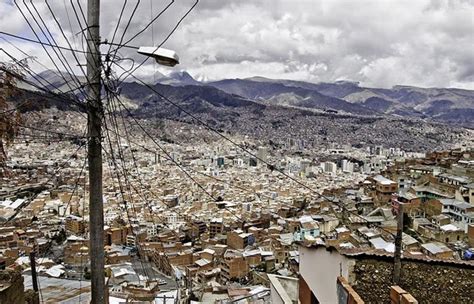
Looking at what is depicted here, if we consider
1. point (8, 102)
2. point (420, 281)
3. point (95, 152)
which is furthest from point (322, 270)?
point (8, 102)

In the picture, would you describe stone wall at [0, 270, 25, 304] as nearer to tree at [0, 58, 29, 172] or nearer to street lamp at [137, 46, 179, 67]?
tree at [0, 58, 29, 172]

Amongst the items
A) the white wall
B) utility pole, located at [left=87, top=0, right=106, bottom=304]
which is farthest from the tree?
the white wall

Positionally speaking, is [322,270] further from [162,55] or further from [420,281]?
[162,55]

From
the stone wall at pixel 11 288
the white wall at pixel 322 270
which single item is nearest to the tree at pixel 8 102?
the stone wall at pixel 11 288

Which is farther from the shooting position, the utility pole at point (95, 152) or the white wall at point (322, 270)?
the white wall at point (322, 270)

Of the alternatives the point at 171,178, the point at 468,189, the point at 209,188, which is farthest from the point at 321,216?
the point at 171,178

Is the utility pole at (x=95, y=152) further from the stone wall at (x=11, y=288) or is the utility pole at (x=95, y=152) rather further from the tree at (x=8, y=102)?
the stone wall at (x=11, y=288)
